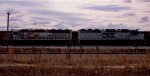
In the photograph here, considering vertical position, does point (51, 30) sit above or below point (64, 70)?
below

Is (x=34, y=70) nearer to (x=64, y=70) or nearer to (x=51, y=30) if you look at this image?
(x=64, y=70)

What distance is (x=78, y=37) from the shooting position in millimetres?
82750

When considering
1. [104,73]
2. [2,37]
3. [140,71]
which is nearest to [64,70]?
[104,73]

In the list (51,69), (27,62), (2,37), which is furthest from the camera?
(2,37)

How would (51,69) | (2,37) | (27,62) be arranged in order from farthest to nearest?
(2,37)
(27,62)
(51,69)

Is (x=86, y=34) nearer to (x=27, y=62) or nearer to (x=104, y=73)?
(x=27, y=62)

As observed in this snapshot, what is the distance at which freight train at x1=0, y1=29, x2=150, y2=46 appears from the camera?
80.9 metres

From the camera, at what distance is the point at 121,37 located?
81.2 meters

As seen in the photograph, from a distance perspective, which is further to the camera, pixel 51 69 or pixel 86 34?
pixel 86 34

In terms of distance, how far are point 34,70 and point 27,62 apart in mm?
5576

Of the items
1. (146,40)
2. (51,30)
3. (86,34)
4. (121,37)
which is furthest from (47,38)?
(146,40)

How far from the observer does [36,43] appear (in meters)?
82.1

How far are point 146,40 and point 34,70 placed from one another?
6688 cm

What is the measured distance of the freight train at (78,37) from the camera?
265 ft
